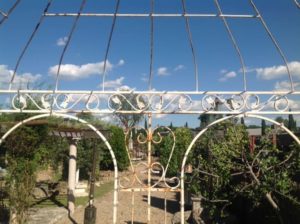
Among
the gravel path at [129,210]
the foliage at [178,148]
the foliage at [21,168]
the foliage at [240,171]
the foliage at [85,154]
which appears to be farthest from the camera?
the foliage at [178,148]

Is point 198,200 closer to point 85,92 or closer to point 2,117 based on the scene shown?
point 85,92

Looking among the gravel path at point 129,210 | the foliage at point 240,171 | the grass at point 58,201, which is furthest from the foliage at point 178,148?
the foliage at point 240,171

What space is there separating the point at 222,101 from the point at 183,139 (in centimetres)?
1277

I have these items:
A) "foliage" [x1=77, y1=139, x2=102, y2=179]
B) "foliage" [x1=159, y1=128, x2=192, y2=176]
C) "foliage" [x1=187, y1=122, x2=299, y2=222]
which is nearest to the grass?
"foliage" [x1=77, y1=139, x2=102, y2=179]

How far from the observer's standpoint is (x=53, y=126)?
1118 cm

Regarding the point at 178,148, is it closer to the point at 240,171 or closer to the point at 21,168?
the point at 21,168

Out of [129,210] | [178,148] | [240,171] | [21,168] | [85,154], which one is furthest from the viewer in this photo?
[178,148]

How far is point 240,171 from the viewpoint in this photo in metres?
6.50

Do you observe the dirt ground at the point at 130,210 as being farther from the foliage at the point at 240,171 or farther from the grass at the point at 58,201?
the foliage at the point at 240,171

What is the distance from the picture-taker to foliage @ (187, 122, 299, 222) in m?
5.41

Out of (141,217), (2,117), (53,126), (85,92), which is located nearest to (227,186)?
(141,217)

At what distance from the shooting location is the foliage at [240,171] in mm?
5406

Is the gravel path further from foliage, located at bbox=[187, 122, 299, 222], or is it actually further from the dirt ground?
foliage, located at bbox=[187, 122, 299, 222]

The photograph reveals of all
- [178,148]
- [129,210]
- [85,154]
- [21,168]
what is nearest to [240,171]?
Result: [21,168]
